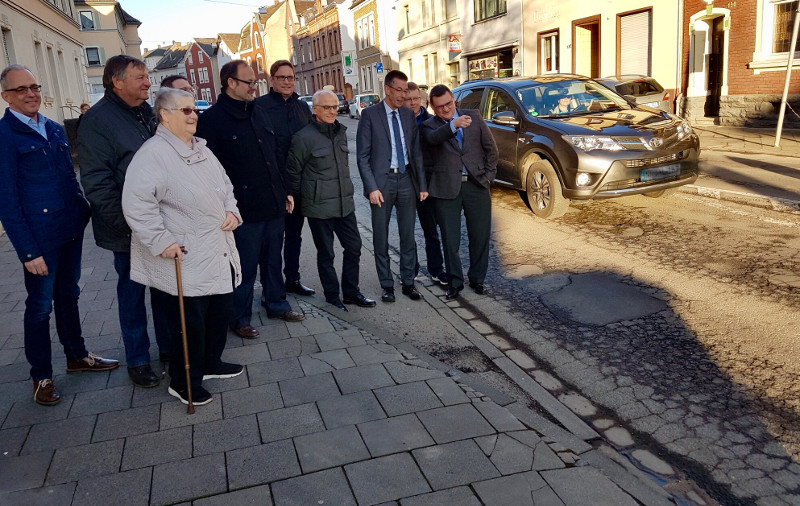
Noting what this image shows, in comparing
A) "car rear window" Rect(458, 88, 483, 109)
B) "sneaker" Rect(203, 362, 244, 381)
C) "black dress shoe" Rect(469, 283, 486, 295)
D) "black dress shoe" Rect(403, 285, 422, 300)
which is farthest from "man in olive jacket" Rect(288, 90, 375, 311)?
"car rear window" Rect(458, 88, 483, 109)

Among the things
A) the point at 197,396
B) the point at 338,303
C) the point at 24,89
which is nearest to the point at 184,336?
the point at 197,396

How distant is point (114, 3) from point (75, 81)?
30115 millimetres

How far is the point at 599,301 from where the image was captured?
18.2 ft

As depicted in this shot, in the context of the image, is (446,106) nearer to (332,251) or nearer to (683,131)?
(332,251)

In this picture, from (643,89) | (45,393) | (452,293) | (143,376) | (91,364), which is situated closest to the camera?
(45,393)

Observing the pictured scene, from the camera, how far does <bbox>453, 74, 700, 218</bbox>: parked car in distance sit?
792 cm

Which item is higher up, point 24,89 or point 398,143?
point 24,89

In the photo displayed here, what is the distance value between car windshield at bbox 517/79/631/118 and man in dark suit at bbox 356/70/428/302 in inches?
146

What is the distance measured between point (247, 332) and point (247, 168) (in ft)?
3.99

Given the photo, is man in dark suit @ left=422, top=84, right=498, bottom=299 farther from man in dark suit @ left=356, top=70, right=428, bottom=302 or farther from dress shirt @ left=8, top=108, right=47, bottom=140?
dress shirt @ left=8, top=108, right=47, bottom=140

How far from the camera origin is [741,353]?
4.34 m

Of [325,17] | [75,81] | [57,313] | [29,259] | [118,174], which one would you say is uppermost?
[325,17]

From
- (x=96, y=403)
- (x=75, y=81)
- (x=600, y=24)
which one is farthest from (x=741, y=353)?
(x=75, y=81)

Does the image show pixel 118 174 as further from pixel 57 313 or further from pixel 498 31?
pixel 498 31
